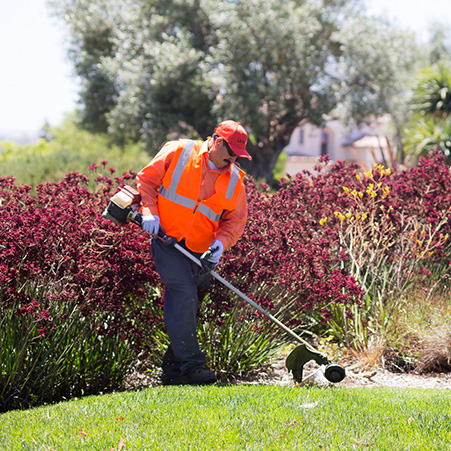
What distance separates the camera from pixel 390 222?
6.18m

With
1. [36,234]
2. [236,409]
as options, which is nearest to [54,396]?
[36,234]

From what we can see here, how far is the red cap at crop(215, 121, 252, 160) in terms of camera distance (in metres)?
4.26

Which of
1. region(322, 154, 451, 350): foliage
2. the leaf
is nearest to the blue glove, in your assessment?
the leaf

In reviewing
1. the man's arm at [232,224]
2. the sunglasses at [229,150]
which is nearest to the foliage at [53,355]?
the man's arm at [232,224]

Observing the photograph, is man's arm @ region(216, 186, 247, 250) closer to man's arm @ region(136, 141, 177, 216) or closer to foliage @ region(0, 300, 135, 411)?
man's arm @ region(136, 141, 177, 216)

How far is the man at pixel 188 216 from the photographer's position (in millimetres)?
4254

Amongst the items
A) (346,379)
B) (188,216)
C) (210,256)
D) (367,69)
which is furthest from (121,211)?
(367,69)

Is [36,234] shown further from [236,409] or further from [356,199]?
[356,199]

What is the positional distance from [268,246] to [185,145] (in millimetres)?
1255

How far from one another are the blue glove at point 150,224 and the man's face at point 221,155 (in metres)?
0.67

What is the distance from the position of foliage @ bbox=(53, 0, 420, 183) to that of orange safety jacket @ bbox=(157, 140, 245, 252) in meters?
13.8

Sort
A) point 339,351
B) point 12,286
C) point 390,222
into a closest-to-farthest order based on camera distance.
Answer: point 12,286 < point 339,351 < point 390,222

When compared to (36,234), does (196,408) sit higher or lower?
lower

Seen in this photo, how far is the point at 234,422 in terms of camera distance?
3.39 m
